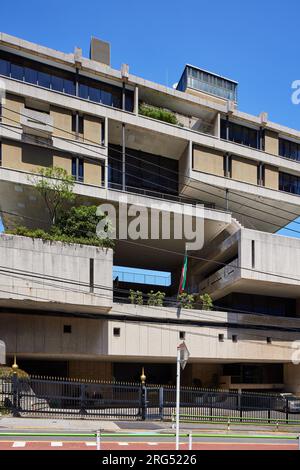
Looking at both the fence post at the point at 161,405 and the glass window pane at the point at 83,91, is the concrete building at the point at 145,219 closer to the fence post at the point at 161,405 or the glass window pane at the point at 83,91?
the glass window pane at the point at 83,91

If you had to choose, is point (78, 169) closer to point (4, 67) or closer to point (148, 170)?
point (148, 170)

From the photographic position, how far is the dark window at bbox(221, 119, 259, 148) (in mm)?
41500

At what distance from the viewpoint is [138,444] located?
53.7 feet

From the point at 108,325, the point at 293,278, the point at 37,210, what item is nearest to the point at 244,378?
the point at 293,278

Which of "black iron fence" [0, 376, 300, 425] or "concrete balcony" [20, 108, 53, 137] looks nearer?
"black iron fence" [0, 376, 300, 425]

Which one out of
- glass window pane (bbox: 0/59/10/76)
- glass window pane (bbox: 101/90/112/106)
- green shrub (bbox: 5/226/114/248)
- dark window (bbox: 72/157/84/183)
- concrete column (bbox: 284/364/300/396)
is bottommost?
concrete column (bbox: 284/364/300/396)

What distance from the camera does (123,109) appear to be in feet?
120

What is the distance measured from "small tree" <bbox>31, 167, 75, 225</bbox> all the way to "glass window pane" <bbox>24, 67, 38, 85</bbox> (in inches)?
286

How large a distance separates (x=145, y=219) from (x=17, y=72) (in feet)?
47.7

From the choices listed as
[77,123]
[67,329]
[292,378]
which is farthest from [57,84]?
[292,378]

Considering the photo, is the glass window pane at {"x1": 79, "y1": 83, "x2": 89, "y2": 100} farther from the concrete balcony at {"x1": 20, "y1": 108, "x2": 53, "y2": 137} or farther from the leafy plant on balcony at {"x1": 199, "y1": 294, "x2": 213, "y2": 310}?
the leafy plant on balcony at {"x1": 199, "y1": 294, "x2": 213, "y2": 310}

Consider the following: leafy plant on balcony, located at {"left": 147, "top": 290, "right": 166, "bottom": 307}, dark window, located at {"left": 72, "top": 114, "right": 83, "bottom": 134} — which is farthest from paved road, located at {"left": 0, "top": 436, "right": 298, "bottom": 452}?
dark window, located at {"left": 72, "top": 114, "right": 83, "bottom": 134}

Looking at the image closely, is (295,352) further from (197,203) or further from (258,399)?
(197,203)

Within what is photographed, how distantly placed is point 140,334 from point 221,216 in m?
12.1
